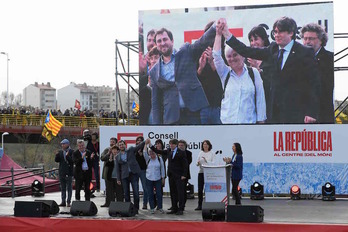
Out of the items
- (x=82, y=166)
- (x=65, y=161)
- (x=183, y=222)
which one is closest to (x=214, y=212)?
(x=183, y=222)

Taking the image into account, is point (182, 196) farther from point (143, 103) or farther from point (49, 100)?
point (49, 100)

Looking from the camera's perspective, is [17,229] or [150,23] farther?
[150,23]

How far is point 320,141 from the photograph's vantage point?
17406 mm

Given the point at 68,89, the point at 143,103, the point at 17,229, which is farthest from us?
the point at 68,89

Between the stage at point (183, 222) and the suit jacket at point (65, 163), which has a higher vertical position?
the suit jacket at point (65, 163)

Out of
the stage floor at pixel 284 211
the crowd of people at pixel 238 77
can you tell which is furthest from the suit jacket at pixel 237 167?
the crowd of people at pixel 238 77

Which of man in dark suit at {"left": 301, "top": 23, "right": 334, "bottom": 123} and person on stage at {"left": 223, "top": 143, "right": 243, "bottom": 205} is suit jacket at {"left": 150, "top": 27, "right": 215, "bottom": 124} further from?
person on stage at {"left": 223, "top": 143, "right": 243, "bottom": 205}

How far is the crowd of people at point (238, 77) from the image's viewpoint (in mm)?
21188

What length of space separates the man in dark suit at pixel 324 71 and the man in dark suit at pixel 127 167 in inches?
346

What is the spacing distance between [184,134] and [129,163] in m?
4.08

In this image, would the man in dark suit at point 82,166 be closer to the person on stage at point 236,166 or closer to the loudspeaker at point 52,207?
the loudspeaker at point 52,207

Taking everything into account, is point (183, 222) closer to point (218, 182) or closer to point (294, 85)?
point (218, 182)

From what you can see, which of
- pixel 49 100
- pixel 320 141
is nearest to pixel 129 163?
pixel 320 141

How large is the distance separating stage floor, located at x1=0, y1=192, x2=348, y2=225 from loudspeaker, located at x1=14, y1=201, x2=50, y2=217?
0.95 ft
